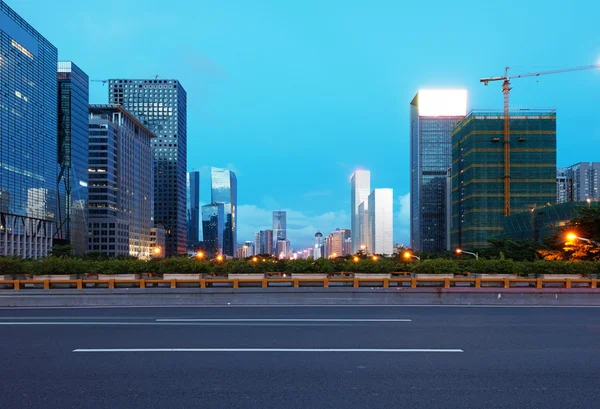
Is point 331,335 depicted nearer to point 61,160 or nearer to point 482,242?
point 482,242

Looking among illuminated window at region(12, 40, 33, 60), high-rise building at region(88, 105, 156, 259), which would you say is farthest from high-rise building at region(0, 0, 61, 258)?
high-rise building at region(88, 105, 156, 259)

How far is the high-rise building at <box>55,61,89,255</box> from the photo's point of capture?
140000 millimetres

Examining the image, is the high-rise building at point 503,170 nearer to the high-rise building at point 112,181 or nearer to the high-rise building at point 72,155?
the high-rise building at point 72,155

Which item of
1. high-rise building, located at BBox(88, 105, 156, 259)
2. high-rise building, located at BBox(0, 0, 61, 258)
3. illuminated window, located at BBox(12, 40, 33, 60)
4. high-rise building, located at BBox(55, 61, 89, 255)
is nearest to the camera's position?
high-rise building, located at BBox(0, 0, 61, 258)

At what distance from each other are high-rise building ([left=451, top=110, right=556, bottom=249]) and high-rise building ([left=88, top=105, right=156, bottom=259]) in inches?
4788

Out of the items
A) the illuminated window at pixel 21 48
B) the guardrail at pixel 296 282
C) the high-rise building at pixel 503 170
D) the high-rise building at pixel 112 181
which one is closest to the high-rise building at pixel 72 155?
the high-rise building at pixel 112 181

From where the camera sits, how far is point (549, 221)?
7944 cm

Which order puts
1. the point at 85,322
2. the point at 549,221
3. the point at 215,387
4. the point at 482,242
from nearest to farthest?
the point at 215,387
the point at 85,322
the point at 549,221
the point at 482,242

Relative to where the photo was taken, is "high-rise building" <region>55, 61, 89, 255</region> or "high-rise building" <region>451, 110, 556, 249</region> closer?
"high-rise building" <region>451, 110, 556, 249</region>

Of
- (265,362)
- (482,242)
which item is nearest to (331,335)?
(265,362)

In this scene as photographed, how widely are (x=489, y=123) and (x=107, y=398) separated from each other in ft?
409

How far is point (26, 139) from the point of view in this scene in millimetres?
114812

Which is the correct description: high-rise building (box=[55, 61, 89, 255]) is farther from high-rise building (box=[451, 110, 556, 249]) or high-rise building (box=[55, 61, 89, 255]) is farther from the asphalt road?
the asphalt road

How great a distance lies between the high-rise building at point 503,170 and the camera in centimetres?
11581
